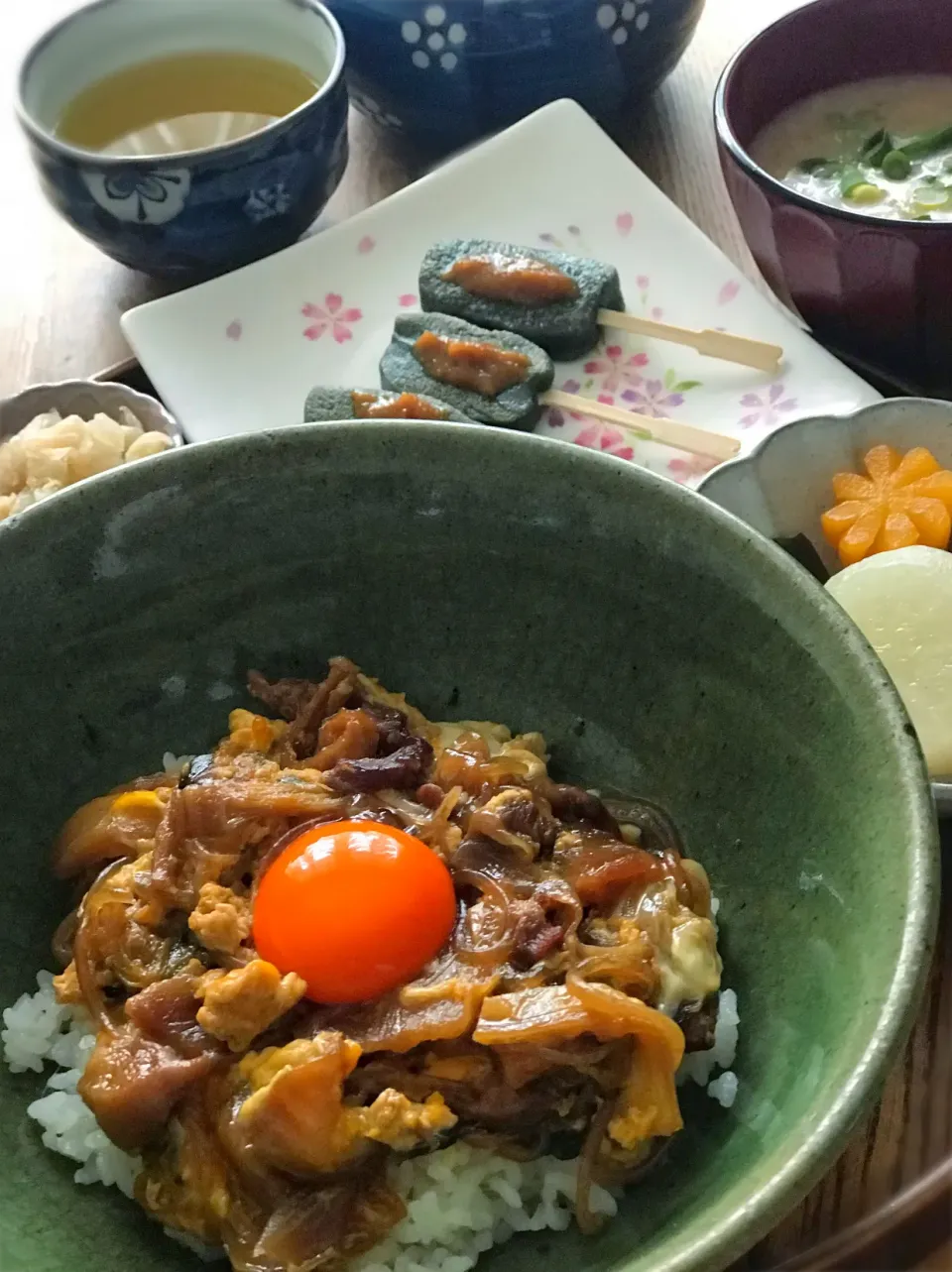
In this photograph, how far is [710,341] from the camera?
8.04ft

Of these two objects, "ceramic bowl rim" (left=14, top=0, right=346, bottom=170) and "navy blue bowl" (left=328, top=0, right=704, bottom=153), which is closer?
"ceramic bowl rim" (left=14, top=0, right=346, bottom=170)

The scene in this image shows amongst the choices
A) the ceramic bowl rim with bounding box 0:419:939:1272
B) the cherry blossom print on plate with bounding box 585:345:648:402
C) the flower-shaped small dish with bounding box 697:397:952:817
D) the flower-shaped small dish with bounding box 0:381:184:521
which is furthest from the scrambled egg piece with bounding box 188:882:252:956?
the cherry blossom print on plate with bounding box 585:345:648:402

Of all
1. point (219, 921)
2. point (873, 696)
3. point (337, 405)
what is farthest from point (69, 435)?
point (873, 696)

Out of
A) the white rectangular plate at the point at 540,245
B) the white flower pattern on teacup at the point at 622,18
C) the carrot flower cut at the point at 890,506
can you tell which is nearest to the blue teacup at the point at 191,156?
the white rectangular plate at the point at 540,245

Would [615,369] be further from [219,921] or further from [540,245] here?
[219,921]

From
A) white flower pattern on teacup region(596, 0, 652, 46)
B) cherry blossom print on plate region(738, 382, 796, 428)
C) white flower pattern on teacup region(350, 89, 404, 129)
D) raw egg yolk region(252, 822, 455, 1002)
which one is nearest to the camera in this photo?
raw egg yolk region(252, 822, 455, 1002)

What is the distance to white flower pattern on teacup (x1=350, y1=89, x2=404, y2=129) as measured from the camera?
2852mm

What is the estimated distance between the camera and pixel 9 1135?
1390mm

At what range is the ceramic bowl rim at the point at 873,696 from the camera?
40.3 inches

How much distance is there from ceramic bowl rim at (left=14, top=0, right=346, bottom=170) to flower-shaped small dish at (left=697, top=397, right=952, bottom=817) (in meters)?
1.21

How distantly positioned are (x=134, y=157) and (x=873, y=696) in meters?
1.88

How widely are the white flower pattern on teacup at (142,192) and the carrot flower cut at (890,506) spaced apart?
1.43 m

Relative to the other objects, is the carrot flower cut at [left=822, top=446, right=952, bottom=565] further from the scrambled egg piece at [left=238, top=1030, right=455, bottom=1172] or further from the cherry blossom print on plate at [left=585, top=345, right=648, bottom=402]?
the scrambled egg piece at [left=238, top=1030, right=455, bottom=1172]

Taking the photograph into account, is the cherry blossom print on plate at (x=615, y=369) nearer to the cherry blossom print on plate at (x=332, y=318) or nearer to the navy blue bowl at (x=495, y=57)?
the cherry blossom print on plate at (x=332, y=318)
